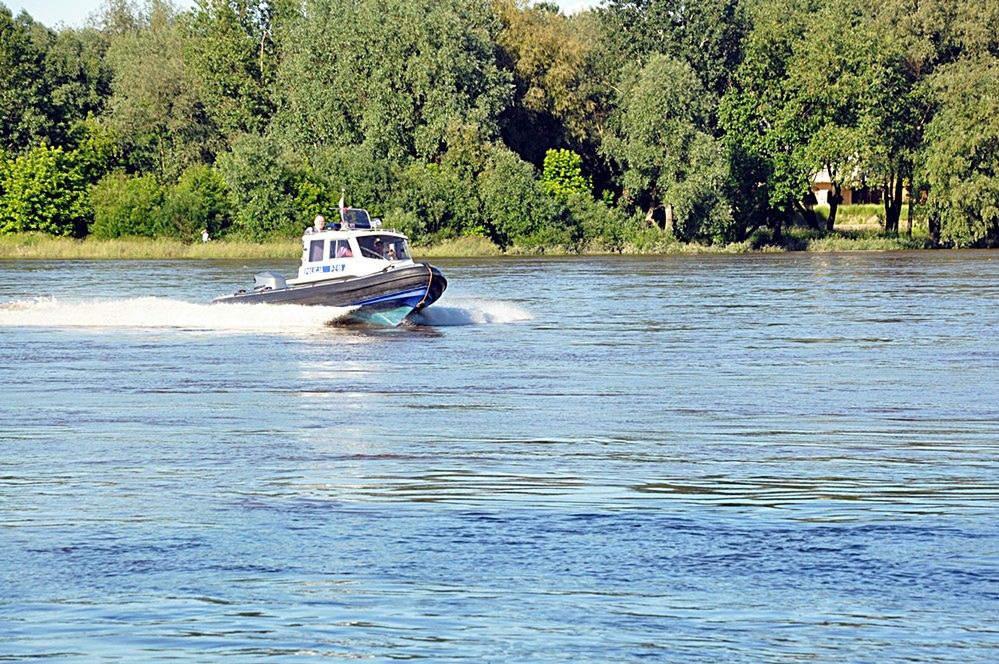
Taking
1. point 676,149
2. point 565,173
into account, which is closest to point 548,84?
point 565,173

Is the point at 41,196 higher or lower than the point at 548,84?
lower

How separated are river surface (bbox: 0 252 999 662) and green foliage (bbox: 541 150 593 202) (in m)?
55.0

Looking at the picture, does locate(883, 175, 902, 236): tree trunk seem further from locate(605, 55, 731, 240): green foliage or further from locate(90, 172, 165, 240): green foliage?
locate(90, 172, 165, 240): green foliage

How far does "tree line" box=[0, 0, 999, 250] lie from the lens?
7962 cm

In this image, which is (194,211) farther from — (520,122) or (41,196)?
(520,122)

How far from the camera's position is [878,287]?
4934 cm

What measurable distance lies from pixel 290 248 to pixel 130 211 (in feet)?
35.4

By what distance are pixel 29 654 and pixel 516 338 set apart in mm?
23036

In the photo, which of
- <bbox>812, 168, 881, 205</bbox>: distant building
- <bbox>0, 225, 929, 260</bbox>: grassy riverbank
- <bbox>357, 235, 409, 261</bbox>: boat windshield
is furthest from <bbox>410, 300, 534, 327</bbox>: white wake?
<bbox>812, 168, 881, 205</bbox>: distant building

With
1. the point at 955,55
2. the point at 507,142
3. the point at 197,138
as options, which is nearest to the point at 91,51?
the point at 197,138

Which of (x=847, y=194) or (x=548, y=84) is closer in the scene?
(x=548, y=84)

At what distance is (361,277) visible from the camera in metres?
34.6

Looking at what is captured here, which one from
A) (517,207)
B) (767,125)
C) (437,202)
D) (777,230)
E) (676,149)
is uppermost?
(767,125)

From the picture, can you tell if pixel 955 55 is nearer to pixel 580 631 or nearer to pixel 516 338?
pixel 516 338
